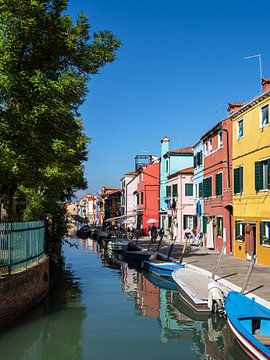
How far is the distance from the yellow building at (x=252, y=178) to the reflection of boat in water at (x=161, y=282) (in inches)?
191

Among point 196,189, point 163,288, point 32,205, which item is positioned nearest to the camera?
point 163,288

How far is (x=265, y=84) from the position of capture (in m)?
26.0

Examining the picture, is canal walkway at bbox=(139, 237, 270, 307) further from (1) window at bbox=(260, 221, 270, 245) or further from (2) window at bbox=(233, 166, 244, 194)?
(2) window at bbox=(233, 166, 244, 194)

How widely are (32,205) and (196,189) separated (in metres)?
20.9

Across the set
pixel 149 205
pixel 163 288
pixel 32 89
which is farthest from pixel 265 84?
pixel 149 205

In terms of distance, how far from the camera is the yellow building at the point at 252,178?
24016 millimetres

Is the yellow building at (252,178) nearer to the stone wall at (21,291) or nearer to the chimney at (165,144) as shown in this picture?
the stone wall at (21,291)

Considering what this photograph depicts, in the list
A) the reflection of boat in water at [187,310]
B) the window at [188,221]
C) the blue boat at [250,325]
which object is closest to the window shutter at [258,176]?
the reflection of boat in water at [187,310]

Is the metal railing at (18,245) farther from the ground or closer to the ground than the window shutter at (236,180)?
closer to the ground

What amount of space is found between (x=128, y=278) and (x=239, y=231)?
732 centimetres

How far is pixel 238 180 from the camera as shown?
93.1 feet

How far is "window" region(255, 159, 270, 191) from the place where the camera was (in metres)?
23.9

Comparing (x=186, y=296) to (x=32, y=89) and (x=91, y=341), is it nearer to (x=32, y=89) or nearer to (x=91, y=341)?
(x=91, y=341)

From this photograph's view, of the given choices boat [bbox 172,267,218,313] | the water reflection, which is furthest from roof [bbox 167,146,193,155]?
the water reflection
